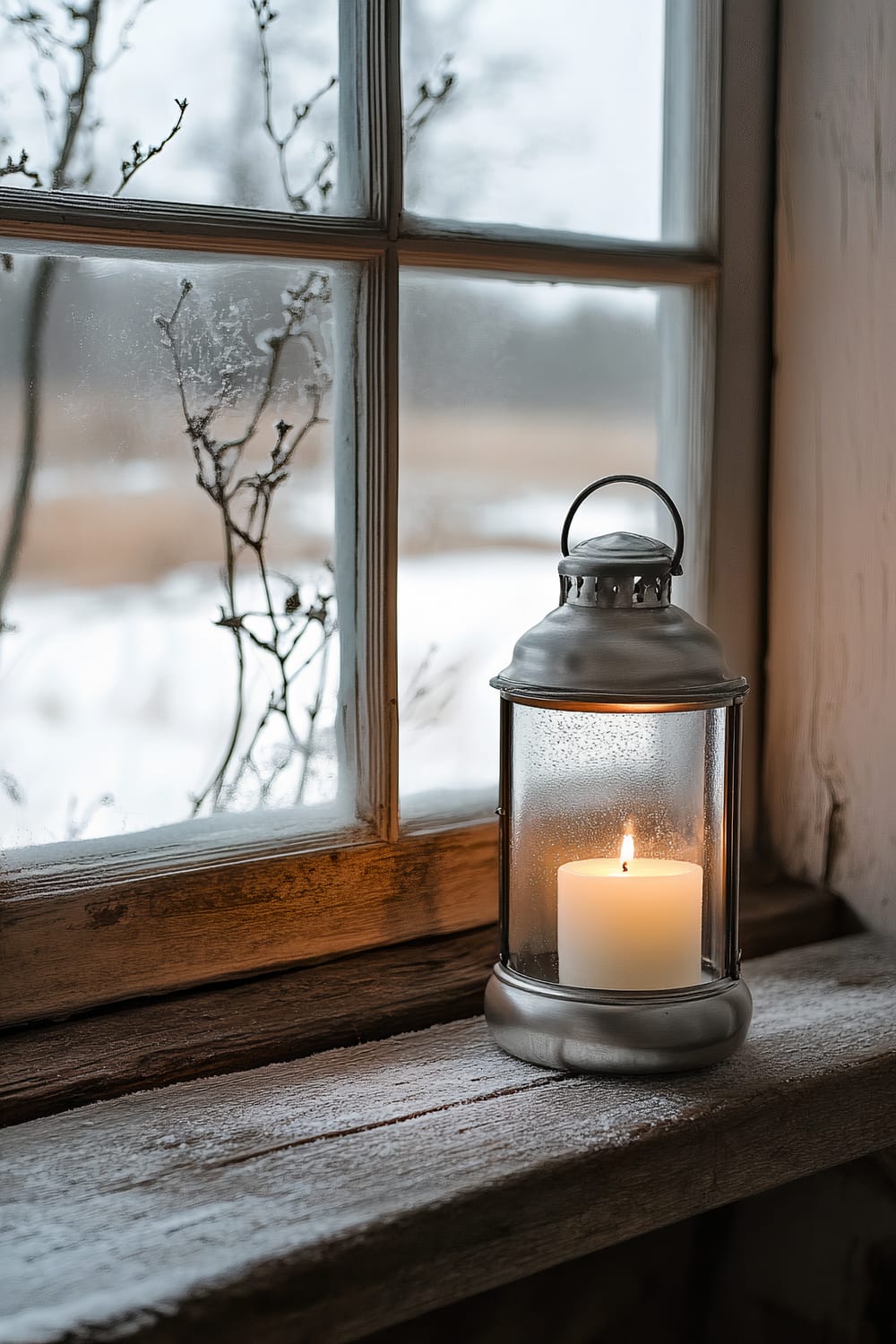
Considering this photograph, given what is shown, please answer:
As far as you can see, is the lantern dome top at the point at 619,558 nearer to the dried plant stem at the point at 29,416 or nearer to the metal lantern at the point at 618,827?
the metal lantern at the point at 618,827

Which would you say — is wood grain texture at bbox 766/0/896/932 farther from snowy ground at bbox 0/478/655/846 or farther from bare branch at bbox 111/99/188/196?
bare branch at bbox 111/99/188/196

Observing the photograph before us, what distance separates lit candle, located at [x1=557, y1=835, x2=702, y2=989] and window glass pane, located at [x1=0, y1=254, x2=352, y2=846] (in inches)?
9.4

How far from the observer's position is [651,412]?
3.98 ft

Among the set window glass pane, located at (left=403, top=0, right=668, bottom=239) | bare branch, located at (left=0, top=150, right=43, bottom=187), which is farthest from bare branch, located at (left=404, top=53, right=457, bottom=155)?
bare branch, located at (left=0, top=150, right=43, bottom=187)

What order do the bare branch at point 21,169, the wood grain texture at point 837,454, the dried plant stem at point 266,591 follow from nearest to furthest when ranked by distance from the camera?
the bare branch at point 21,169, the dried plant stem at point 266,591, the wood grain texture at point 837,454

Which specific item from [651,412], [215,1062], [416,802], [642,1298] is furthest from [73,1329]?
→ [651,412]

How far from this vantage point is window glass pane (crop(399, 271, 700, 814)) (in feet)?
3.58

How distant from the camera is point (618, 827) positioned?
39.9 inches

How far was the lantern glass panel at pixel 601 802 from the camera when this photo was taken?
3.32 ft

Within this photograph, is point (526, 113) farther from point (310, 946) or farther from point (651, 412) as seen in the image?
A: point (310, 946)

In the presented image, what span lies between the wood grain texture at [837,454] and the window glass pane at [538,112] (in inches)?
5.5

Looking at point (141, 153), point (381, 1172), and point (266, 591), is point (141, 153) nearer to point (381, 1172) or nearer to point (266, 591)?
point (266, 591)

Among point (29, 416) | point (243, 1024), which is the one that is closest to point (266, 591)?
point (29, 416)

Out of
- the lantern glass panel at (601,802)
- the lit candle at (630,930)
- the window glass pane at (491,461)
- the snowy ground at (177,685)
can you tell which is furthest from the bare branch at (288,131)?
the lit candle at (630,930)
